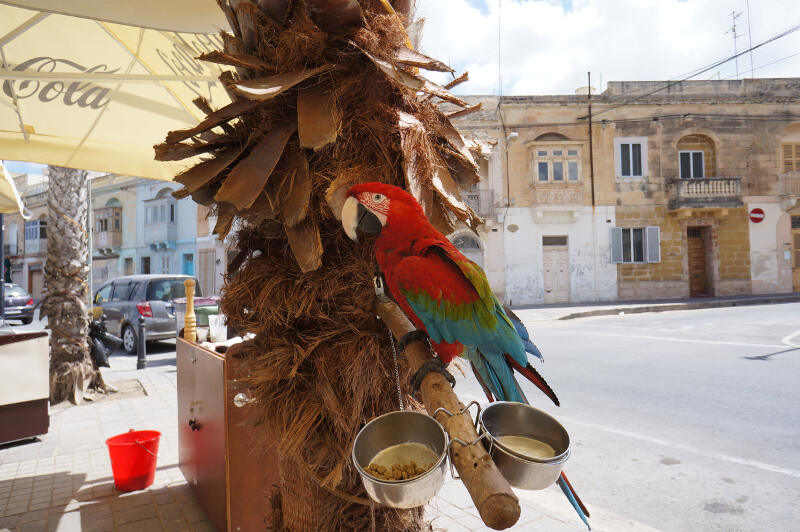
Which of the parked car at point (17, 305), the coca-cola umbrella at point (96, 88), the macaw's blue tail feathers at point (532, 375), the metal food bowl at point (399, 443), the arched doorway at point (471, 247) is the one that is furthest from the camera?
the arched doorway at point (471, 247)

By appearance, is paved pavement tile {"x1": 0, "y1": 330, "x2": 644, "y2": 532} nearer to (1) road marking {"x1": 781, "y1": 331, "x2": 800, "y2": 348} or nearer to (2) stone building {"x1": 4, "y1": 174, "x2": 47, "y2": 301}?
(1) road marking {"x1": 781, "y1": 331, "x2": 800, "y2": 348}

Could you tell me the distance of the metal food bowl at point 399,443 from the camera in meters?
0.80

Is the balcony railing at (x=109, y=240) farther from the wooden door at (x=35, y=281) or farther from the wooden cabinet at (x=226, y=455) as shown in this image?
the wooden cabinet at (x=226, y=455)

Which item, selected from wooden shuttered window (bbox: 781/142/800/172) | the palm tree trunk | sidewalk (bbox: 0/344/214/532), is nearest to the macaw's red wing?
sidewalk (bbox: 0/344/214/532)

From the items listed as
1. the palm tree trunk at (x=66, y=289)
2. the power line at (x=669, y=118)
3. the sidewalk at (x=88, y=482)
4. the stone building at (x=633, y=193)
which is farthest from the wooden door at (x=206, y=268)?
the sidewalk at (x=88, y=482)

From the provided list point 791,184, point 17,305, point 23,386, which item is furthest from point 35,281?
point 791,184

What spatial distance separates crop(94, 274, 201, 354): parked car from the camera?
33.4ft

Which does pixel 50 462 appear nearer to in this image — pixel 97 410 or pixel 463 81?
pixel 97 410

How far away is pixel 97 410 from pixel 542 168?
1817 centimetres

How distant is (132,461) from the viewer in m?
3.36

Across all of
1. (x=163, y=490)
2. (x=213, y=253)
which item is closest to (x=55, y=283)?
(x=163, y=490)

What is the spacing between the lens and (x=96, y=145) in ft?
13.7

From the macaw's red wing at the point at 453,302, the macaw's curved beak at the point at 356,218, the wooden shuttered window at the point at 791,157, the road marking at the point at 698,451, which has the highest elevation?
the wooden shuttered window at the point at 791,157

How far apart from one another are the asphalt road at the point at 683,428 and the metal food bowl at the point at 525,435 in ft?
8.27
